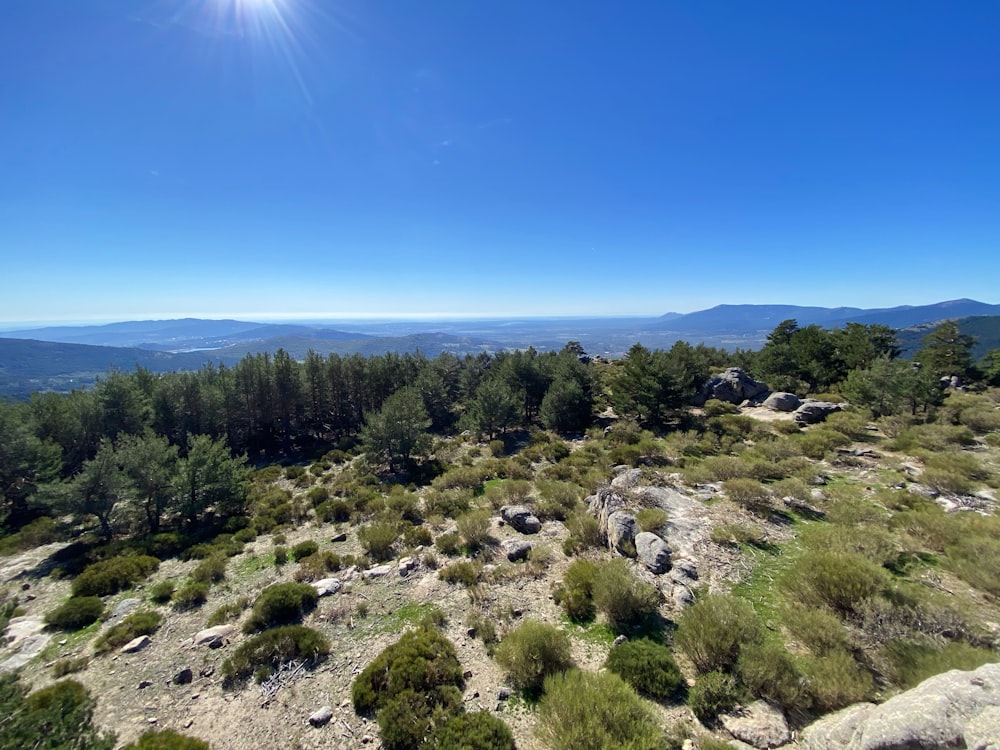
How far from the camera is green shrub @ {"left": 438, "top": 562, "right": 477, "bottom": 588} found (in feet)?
36.2

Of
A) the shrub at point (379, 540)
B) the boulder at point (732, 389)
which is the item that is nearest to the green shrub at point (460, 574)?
the shrub at point (379, 540)

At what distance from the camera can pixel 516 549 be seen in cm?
1224

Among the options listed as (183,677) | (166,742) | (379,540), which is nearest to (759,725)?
(166,742)

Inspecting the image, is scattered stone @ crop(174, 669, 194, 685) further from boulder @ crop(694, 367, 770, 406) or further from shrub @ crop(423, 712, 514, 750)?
boulder @ crop(694, 367, 770, 406)

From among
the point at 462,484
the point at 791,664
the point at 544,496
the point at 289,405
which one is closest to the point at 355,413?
the point at 289,405

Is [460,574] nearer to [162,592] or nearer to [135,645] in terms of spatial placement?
[135,645]

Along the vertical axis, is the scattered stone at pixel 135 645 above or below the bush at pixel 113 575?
above

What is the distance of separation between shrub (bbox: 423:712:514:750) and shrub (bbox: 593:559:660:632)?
341 cm

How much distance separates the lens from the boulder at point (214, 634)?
972cm

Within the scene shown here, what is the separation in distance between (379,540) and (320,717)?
6.89 m

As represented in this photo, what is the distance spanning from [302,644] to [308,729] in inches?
84.9

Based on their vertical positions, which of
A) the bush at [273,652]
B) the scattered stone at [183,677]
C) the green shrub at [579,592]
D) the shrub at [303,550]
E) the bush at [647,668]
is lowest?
the shrub at [303,550]

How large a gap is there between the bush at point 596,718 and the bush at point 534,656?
2.24 ft

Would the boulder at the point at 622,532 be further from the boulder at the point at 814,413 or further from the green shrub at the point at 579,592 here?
the boulder at the point at 814,413
